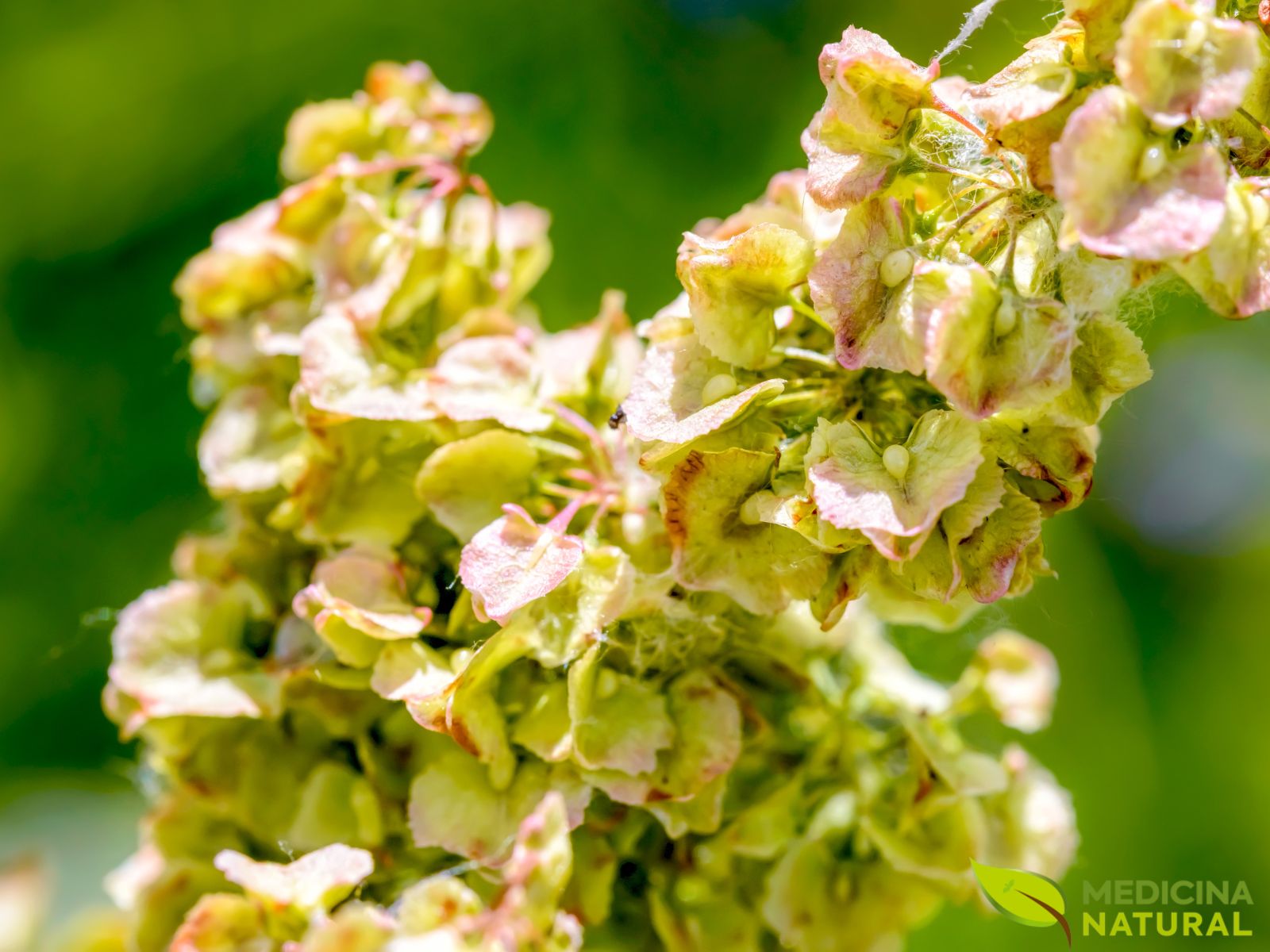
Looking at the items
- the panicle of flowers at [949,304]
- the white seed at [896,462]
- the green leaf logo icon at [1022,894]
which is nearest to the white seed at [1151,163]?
the panicle of flowers at [949,304]

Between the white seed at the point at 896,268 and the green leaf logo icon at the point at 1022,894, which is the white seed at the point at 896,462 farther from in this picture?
the green leaf logo icon at the point at 1022,894

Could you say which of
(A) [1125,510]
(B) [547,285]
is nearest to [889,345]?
(B) [547,285]

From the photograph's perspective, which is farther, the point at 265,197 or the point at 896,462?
the point at 265,197

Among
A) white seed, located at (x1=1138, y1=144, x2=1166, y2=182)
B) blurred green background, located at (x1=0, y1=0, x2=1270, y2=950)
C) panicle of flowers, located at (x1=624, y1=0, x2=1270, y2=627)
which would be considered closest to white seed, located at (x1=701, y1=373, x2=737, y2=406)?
panicle of flowers, located at (x1=624, y1=0, x2=1270, y2=627)

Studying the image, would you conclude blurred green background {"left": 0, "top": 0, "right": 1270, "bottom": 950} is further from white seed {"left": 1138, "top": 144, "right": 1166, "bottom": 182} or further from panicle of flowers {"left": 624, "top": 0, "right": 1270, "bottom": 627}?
white seed {"left": 1138, "top": 144, "right": 1166, "bottom": 182}

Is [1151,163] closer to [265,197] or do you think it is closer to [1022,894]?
[1022,894]

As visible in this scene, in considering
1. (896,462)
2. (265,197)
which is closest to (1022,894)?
(896,462)
